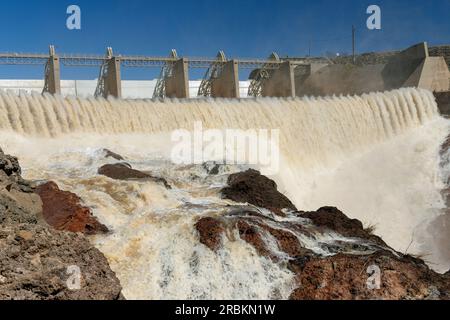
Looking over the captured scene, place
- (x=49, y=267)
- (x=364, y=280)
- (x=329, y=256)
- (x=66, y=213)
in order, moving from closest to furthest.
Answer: (x=49, y=267) < (x=364, y=280) < (x=329, y=256) < (x=66, y=213)

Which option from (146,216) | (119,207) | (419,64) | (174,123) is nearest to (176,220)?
(146,216)

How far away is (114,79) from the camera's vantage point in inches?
973

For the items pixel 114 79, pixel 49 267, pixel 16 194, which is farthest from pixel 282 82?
pixel 49 267

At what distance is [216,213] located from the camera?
22.9 feet

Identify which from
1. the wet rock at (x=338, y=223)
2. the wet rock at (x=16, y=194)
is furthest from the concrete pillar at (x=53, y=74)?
the wet rock at (x=338, y=223)

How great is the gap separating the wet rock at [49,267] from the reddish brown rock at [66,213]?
2.39m

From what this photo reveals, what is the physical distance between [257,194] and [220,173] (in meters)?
1.83

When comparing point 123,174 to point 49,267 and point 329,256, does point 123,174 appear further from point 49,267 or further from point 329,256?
point 49,267

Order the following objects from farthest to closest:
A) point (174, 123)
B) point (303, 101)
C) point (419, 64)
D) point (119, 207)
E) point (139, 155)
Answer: point (419, 64) < point (303, 101) < point (174, 123) < point (139, 155) < point (119, 207)

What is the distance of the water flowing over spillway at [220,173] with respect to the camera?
Result: 18.9 feet

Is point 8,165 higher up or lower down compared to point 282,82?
lower down

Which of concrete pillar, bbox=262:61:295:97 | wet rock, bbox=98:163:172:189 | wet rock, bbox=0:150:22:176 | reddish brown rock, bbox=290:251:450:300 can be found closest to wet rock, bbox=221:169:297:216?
wet rock, bbox=98:163:172:189

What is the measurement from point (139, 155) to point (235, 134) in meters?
4.04

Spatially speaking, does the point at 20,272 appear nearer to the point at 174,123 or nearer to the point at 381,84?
the point at 174,123
